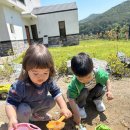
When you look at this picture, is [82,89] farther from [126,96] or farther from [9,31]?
[9,31]

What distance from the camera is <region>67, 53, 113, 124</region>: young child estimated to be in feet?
7.30

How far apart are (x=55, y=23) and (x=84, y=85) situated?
49.3 ft

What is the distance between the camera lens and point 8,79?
4.48 metres

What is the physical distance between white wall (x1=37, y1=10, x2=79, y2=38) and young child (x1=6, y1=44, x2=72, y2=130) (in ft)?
49.1

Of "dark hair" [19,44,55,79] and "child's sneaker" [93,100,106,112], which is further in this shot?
"child's sneaker" [93,100,106,112]

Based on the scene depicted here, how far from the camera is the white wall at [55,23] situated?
1705 centimetres

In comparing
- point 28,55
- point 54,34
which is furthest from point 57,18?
point 28,55

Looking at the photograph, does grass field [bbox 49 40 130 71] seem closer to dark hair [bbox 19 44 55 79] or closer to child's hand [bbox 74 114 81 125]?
child's hand [bbox 74 114 81 125]

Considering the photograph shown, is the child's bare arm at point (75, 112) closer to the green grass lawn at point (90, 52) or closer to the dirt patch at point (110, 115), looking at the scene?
the dirt patch at point (110, 115)

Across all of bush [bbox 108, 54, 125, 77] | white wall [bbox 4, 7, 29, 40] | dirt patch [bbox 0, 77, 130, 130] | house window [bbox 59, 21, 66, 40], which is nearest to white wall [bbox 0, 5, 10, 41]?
white wall [bbox 4, 7, 29, 40]

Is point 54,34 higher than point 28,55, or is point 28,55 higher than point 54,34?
point 28,55

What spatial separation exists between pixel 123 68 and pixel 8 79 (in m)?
2.21

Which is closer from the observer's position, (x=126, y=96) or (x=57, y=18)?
(x=126, y=96)

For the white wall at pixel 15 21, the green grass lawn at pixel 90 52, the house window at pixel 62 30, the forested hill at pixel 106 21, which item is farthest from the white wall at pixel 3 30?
the forested hill at pixel 106 21
